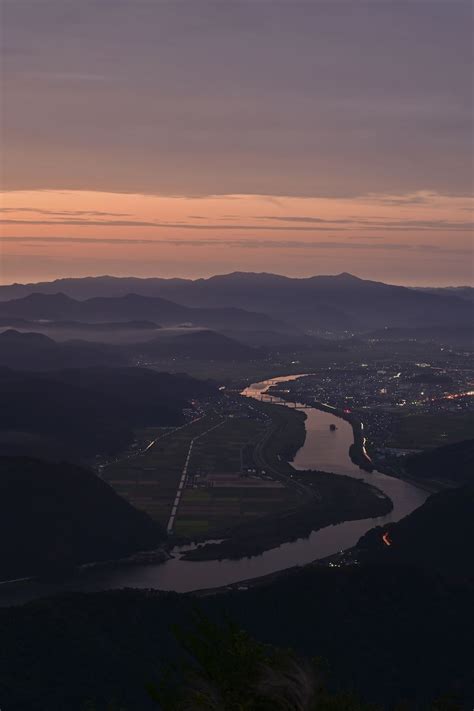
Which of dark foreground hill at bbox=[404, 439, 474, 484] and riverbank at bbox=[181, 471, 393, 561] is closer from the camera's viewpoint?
riverbank at bbox=[181, 471, 393, 561]

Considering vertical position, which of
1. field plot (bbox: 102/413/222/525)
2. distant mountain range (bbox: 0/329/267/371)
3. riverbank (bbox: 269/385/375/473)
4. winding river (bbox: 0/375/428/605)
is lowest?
winding river (bbox: 0/375/428/605)

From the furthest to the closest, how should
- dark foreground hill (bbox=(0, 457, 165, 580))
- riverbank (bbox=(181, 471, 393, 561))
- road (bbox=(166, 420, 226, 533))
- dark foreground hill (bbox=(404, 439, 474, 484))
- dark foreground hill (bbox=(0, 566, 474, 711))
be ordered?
dark foreground hill (bbox=(404, 439, 474, 484))
road (bbox=(166, 420, 226, 533))
riverbank (bbox=(181, 471, 393, 561))
dark foreground hill (bbox=(0, 457, 165, 580))
dark foreground hill (bbox=(0, 566, 474, 711))

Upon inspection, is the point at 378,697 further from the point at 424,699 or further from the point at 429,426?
the point at 429,426

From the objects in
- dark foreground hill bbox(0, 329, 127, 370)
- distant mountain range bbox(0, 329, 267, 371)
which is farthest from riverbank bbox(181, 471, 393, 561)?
dark foreground hill bbox(0, 329, 127, 370)

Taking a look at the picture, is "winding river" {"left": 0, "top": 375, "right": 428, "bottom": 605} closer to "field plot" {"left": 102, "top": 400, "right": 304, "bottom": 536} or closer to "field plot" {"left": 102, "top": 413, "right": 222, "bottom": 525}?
"field plot" {"left": 102, "top": 400, "right": 304, "bottom": 536}

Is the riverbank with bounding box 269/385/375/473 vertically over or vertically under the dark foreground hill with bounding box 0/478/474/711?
under

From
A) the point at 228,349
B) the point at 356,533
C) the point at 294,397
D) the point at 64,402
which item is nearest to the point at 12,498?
the point at 356,533

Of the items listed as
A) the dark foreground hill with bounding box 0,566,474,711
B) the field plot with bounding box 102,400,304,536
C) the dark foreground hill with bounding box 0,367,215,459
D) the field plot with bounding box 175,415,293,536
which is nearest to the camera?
the dark foreground hill with bounding box 0,566,474,711
